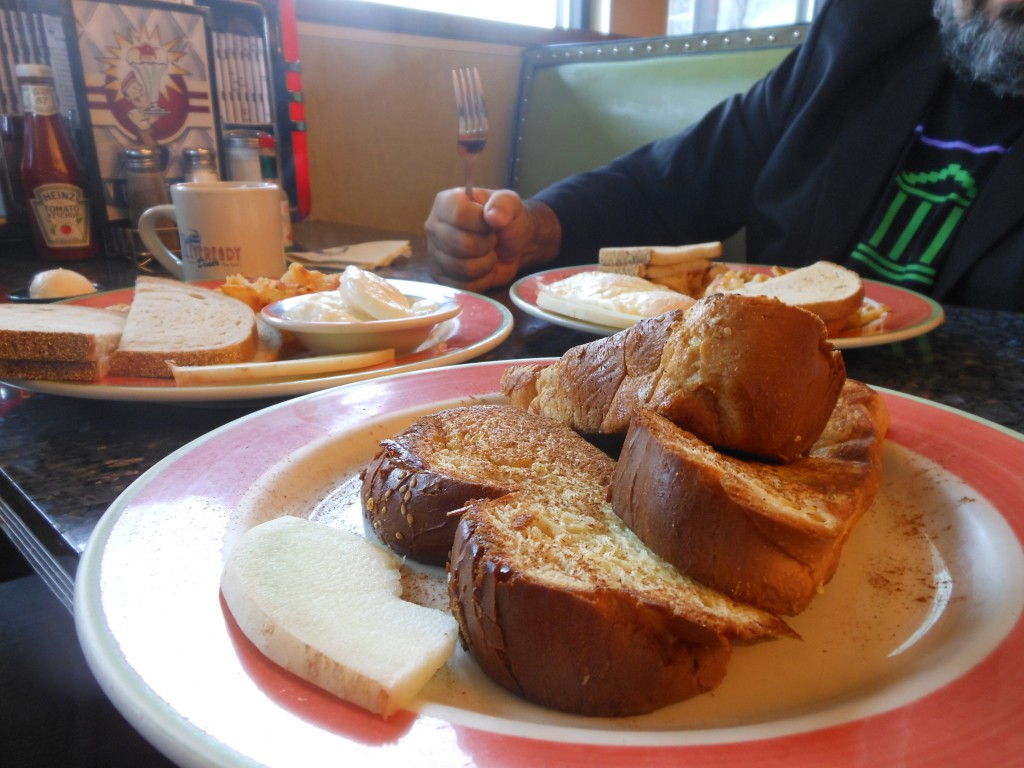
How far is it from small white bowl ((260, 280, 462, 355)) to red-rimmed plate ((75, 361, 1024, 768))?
0.35m

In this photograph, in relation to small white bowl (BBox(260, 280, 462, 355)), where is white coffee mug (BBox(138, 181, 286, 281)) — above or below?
above

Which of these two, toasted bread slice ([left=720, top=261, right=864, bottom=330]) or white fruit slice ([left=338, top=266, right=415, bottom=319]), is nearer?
white fruit slice ([left=338, top=266, right=415, bottom=319])

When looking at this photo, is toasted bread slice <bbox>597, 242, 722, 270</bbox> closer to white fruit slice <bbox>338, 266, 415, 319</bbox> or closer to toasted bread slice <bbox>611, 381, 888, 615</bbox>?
white fruit slice <bbox>338, 266, 415, 319</bbox>

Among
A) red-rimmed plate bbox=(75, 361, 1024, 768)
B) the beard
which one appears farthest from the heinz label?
the beard

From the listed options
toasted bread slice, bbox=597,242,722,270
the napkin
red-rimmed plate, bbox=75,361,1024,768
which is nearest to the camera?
red-rimmed plate, bbox=75,361,1024,768

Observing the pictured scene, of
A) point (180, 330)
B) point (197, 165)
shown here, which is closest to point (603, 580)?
point (180, 330)

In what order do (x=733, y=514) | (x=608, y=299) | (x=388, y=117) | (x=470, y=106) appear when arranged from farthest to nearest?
(x=388, y=117)
(x=470, y=106)
(x=608, y=299)
(x=733, y=514)

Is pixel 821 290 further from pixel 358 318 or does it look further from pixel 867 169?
pixel 867 169

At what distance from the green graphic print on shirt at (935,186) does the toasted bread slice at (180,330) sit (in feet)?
7.44

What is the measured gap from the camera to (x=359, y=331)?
1.36 metres

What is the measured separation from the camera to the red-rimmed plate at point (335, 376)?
3.70ft

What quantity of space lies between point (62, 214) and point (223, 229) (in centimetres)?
112

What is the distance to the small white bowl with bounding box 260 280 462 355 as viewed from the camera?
1.36 meters

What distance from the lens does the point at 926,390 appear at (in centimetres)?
141
